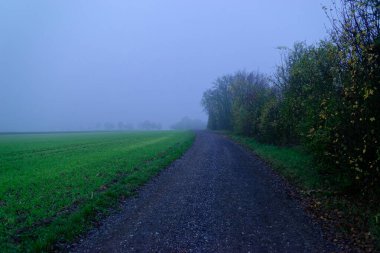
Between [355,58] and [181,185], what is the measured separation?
32.7ft

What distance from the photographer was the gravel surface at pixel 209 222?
28.6 feet

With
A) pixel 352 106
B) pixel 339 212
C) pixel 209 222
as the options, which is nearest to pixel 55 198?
pixel 209 222

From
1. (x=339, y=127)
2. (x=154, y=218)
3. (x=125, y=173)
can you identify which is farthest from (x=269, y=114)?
(x=154, y=218)

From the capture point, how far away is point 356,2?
11719mm

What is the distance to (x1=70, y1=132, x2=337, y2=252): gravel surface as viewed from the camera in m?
8.70

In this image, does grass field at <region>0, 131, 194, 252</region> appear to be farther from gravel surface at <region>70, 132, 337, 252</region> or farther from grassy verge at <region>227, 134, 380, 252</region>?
grassy verge at <region>227, 134, 380, 252</region>

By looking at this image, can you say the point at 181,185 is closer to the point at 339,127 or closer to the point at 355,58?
the point at 339,127

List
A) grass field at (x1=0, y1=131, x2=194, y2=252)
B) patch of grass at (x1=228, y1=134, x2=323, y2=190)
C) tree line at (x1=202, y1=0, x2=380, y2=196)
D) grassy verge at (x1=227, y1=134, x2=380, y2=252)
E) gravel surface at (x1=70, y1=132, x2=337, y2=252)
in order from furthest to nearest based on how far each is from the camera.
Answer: patch of grass at (x1=228, y1=134, x2=323, y2=190), tree line at (x1=202, y1=0, x2=380, y2=196), grass field at (x1=0, y1=131, x2=194, y2=252), grassy verge at (x1=227, y1=134, x2=380, y2=252), gravel surface at (x1=70, y1=132, x2=337, y2=252)

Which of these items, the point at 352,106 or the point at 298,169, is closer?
the point at 352,106

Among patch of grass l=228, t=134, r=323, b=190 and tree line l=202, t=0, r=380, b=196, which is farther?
patch of grass l=228, t=134, r=323, b=190

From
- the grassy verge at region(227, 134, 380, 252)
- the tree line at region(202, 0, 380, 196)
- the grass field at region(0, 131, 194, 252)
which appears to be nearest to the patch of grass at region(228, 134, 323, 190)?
the grassy verge at region(227, 134, 380, 252)

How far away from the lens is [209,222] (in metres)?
10.5

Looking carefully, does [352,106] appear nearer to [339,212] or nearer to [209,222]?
[339,212]

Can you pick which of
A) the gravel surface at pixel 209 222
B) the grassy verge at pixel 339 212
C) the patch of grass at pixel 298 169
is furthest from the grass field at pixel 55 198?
the patch of grass at pixel 298 169
